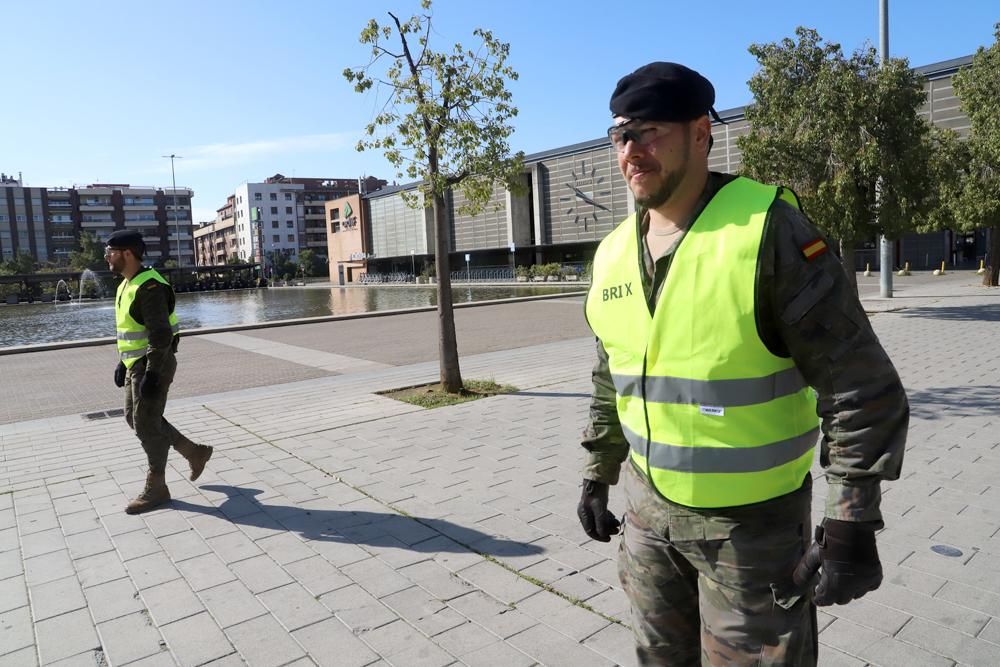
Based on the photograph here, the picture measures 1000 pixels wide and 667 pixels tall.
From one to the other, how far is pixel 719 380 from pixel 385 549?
9.80 feet

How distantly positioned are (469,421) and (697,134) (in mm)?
5754

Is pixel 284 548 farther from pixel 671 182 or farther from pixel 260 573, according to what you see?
pixel 671 182

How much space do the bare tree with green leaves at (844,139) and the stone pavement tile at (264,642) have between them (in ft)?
41.8

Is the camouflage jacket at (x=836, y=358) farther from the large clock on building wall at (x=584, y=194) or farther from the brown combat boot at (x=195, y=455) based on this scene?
the large clock on building wall at (x=584, y=194)

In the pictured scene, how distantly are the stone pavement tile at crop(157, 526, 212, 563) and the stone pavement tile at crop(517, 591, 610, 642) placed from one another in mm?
2098

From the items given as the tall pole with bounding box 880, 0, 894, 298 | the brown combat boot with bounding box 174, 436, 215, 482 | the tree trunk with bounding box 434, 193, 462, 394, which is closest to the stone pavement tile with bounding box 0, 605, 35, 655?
the brown combat boot with bounding box 174, 436, 215, 482

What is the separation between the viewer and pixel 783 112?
1488 cm

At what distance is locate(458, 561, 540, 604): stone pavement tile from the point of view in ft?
11.5

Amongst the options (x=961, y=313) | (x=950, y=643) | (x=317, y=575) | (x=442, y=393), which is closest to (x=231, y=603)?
(x=317, y=575)

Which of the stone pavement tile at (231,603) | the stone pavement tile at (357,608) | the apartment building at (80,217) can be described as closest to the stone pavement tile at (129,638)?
the stone pavement tile at (231,603)

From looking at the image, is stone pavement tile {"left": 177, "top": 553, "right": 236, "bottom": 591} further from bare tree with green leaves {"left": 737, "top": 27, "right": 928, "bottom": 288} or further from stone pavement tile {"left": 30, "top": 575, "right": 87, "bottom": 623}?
bare tree with green leaves {"left": 737, "top": 27, "right": 928, "bottom": 288}

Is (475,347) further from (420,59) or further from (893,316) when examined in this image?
(893,316)

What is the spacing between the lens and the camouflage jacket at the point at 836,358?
1.53 meters

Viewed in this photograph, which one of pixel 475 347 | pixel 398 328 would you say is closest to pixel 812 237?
pixel 475 347
